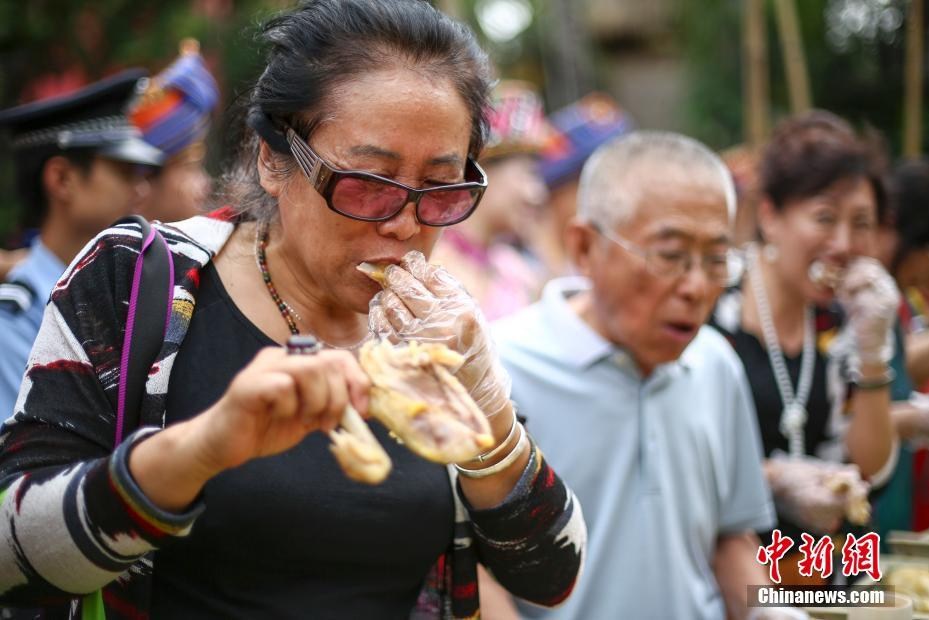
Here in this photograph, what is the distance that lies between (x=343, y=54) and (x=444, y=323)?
23.0 inches

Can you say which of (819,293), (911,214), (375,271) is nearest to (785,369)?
(819,293)

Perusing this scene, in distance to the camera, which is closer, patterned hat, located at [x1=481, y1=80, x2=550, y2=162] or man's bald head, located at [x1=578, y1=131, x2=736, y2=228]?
man's bald head, located at [x1=578, y1=131, x2=736, y2=228]

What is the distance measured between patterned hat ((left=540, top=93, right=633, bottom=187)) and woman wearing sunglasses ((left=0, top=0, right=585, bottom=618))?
538 centimetres

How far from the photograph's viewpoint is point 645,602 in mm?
2984

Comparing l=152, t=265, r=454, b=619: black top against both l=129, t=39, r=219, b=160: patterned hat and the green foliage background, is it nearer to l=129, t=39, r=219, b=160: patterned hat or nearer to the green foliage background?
the green foliage background

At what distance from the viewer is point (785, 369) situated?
3896mm

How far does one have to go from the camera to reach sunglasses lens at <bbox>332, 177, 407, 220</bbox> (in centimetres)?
193

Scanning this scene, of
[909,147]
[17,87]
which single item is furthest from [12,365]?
[909,147]

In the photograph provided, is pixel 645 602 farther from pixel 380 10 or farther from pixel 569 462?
pixel 380 10

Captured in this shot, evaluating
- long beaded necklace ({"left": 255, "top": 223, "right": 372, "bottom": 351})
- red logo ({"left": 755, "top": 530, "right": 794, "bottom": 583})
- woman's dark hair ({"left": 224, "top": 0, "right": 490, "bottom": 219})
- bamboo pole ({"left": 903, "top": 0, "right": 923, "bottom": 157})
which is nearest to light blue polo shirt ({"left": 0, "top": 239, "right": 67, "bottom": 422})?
long beaded necklace ({"left": 255, "top": 223, "right": 372, "bottom": 351})

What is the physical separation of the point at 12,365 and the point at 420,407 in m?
1.94

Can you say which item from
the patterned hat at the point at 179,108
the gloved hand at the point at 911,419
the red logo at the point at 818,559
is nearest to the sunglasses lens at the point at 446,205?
the red logo at the point at 818,559

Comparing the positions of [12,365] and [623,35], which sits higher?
[623,35]

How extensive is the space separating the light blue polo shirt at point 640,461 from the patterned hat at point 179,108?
1.95m
